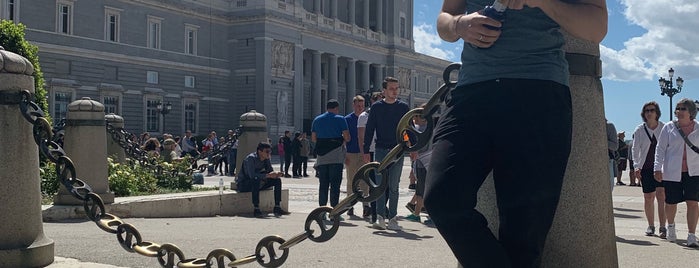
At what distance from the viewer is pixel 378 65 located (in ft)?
244

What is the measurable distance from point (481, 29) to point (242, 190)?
893 centimetres

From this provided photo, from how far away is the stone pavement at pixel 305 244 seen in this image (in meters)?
5.75

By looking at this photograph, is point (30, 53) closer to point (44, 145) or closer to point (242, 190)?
point (242, 190)

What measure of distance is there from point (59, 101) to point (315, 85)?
26.6 m

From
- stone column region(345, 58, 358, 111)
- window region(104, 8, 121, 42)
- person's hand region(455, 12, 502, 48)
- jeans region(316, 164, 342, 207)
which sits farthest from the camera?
stone column region(345, 58, 358, 111)

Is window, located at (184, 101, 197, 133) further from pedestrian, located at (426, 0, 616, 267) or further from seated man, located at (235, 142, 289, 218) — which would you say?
pedestrian, located at (426, 0, 616, 267)

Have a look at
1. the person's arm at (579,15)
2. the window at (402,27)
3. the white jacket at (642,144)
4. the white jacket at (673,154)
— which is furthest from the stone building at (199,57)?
the person's arm at (579,15)

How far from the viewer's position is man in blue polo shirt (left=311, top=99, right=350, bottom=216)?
10.1 metres

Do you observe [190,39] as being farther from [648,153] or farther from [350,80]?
[648,153]

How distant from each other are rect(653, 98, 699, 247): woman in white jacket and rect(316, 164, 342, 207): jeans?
404 centimetres

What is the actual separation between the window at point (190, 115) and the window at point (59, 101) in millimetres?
9787

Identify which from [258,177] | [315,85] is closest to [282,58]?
[315,85]

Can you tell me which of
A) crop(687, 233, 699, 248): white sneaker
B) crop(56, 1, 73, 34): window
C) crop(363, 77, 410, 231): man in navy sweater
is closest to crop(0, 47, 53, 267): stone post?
crop(363, 77, 410, 231): man in navy sweater

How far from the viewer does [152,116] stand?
4916cm
